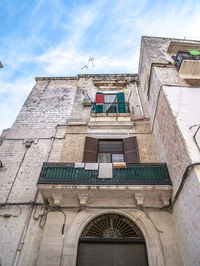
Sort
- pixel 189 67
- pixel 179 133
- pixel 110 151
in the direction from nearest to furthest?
pixel 179 133
pixel 189 67
pixel 110 151

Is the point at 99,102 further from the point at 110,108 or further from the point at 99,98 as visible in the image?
the point at 110,108

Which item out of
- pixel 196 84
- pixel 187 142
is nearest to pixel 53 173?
pixel 187 142

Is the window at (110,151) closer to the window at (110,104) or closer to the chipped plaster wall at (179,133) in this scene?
the chipped plaster wall at (179,133)

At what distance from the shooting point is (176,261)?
13.2ft

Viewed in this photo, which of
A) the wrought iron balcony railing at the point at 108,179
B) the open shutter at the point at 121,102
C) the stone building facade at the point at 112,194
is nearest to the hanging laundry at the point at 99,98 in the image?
the open shutter at the point at 121,102

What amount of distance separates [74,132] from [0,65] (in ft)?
16.1

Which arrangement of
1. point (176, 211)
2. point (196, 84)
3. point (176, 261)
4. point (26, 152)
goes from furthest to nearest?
1. point (26, 152)
2. point (196, 84)
3. point (176, 211)
4. point (176, 261)

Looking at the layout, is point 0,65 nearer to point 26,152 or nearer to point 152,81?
point 26,152

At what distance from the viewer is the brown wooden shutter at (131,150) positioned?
20.6 ft

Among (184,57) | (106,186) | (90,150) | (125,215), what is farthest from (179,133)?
(184,57)

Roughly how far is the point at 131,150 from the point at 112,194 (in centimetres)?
227

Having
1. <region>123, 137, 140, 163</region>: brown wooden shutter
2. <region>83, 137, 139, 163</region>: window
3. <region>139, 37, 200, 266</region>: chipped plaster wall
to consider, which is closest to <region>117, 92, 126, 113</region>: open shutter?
<region>139, 37, 200, 266</region>: chipped plaster wall

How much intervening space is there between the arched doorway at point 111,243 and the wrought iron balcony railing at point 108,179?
124cm

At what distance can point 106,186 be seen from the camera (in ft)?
15.4
